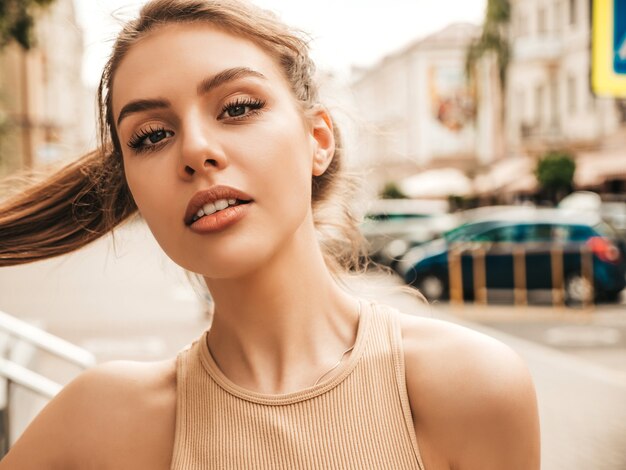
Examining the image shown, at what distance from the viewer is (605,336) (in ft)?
29.7

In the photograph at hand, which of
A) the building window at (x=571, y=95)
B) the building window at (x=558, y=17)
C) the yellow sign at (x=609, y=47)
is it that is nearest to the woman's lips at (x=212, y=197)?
the yellow sign at (x=609, y=47)

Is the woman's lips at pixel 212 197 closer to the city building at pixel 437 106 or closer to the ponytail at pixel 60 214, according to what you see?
the ponytail at pixel 60 214

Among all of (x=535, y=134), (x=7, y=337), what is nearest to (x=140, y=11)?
(x=7, y=337)

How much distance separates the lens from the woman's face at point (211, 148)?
3.76 ft

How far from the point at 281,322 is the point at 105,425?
346mm

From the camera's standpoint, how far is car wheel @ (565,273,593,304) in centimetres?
1104

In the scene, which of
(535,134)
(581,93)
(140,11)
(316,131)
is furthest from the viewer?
(535,134)

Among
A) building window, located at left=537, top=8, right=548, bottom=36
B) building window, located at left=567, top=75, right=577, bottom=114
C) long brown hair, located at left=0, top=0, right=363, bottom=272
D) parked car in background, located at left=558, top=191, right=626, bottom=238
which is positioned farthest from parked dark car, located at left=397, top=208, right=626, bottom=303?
building window, located at left=537, top=8, right=548, bottom=36

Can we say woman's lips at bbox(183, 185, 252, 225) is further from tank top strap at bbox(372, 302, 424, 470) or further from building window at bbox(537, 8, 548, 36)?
building window at bbox(537, 8, 548, 36)

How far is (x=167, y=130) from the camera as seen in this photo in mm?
1221

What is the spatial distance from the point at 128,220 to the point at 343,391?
1.98 feet

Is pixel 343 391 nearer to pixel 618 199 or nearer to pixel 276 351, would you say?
pixel 276 351

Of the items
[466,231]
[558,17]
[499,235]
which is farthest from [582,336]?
[558,17]

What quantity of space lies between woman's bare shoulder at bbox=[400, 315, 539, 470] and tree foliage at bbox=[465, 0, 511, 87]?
93.0 ft
